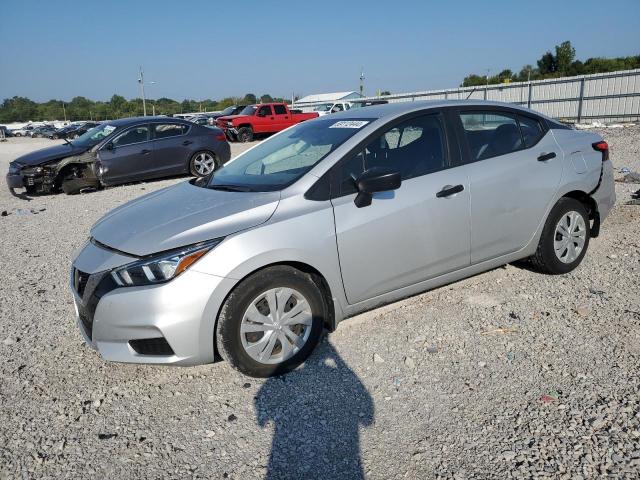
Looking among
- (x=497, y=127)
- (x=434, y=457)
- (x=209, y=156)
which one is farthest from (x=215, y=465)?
(x=209, y=156)

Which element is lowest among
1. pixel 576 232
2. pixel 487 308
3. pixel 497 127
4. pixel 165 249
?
pixel 487 308

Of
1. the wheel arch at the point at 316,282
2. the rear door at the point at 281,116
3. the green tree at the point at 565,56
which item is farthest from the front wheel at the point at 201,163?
the green tree at the point at 565,56

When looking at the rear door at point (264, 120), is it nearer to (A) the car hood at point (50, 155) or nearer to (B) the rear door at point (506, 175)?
(A) the car hood at point (50, 155)

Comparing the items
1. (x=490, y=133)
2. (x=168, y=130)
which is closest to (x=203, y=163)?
(x=168, y=130)

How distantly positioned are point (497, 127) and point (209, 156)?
29.6 feet

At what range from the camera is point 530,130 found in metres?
4.53

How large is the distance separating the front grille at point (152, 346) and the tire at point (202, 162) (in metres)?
9.27

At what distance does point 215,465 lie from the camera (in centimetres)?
260

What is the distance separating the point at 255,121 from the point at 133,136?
43.4 feet

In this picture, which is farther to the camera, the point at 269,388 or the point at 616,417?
the point at 269,388

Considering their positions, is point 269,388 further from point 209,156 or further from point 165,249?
point 209,156

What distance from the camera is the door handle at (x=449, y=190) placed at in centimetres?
382

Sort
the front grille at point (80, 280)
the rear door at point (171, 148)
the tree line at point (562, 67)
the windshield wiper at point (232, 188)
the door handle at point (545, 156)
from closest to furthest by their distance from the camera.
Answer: the front grille at point (80, 280)
the windshield wiper at point (232, 188)
the door handle at point (545, 156)
the rear door at point (171, 148)
the tree line at point (562, 67)

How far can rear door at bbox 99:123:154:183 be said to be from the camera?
1081 cm
